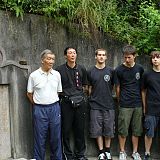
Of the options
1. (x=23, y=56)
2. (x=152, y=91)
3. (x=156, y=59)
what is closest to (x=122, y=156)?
(x=152, y=91)


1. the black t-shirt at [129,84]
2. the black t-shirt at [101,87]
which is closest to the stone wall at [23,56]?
the black t-shirt at [101,87]

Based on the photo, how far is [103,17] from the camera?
7113 mm

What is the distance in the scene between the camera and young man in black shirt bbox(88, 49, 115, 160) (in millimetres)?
6219

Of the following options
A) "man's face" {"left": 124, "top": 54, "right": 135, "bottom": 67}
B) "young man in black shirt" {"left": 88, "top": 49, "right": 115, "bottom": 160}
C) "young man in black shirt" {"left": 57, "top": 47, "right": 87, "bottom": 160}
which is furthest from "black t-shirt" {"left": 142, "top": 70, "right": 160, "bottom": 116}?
"young man in black shirt" {"left": 57, "top": 47, "right": 87, "bottom": 160}

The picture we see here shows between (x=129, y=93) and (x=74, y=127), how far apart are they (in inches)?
42.4

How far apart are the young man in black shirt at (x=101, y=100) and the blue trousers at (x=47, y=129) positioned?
0.64m

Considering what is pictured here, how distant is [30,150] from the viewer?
630cm

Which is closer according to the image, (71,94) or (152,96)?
(71,94)

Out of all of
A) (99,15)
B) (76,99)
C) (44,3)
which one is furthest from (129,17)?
(76,99)

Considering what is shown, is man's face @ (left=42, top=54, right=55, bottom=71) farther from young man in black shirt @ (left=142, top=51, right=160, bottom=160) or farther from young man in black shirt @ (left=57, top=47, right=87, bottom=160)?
young man in black shirt @ (left=142, top=51, right=160, bottom=160)

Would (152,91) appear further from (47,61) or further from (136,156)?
(47,61)

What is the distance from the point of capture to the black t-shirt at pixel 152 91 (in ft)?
20.1

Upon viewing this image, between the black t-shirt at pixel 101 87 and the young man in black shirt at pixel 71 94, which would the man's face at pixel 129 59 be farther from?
the young man in black shirt at pixel 71 94

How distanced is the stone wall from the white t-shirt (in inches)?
12.4
